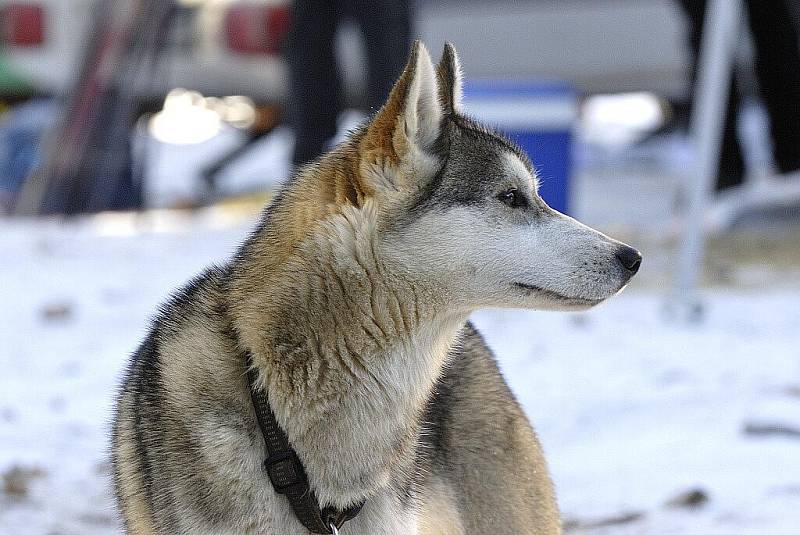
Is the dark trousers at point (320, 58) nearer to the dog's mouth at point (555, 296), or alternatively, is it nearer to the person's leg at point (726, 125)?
the person's leg at point (726, 125)

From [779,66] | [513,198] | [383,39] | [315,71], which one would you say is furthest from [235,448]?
[779,66]

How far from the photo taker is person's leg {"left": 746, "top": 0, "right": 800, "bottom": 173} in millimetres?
7738

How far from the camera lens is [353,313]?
8.47 feet

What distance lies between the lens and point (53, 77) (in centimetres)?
948

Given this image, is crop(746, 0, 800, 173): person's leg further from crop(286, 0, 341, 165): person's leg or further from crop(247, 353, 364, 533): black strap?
crop(247, 353, 364, 533): black strap

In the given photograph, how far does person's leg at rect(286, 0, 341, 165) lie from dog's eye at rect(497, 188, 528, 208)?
175 inches

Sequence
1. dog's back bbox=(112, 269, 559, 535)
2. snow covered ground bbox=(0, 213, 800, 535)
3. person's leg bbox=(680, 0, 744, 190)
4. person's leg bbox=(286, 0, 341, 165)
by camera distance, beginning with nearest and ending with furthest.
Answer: dog's back bbox=(112, 269, 559, 535), snow covered ground bbox=(0, 213, 800, 535), person's leg bbox=(286, 0, 341, 165), person's leg bbox=(680, 0, 744, 190)

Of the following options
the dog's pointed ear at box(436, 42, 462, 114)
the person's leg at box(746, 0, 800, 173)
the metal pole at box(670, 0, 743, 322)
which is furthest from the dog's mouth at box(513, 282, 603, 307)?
the person's leg at box(746, 0, 800, 173)

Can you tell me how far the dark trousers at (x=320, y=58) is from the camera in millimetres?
6980

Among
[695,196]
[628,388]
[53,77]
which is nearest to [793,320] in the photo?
[695,196]

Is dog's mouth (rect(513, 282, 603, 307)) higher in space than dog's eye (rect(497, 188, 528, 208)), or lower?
lower

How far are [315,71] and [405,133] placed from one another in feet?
15.4

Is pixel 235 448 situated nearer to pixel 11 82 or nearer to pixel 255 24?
pixel 255 24

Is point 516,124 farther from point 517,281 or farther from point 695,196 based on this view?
point 517,281
